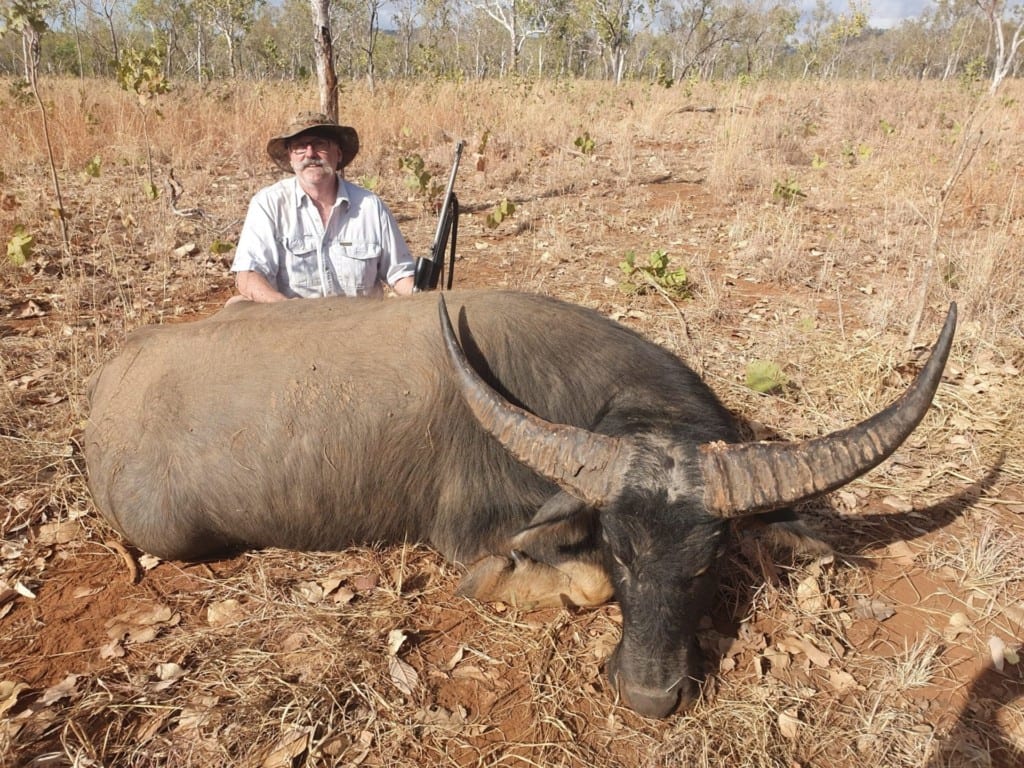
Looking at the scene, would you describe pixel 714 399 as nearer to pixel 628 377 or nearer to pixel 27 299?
pixel 628 377

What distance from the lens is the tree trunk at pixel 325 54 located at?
283 inches

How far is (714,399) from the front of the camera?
3035 millimetres

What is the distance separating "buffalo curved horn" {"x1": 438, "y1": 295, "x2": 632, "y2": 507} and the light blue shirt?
2.63m

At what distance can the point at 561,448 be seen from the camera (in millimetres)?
2361

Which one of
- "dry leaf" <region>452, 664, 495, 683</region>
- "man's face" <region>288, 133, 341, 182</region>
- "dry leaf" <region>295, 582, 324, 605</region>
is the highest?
"man's face" <region>288, 133, 341, 182</region>

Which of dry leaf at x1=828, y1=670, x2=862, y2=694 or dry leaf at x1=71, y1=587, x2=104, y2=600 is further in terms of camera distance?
dry leaf at x1=71, y1=587, x2=104, y2=600

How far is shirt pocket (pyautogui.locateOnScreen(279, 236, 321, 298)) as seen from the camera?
14.8ft

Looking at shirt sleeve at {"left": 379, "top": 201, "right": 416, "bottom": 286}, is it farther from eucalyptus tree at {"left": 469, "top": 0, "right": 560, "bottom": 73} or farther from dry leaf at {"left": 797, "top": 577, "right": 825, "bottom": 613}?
eucalyptus tree at {"left": 469, "top": 0, "right": 560, "bottom": 73}

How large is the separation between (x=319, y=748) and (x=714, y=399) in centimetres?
227

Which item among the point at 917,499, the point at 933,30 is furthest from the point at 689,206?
the point at 933,30

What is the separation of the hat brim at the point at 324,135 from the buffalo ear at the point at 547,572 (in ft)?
10.2

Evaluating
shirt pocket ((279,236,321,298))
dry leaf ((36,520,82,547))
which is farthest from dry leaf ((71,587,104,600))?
shirt pocket ((279,236,321,298))

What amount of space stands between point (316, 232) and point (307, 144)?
61 cm

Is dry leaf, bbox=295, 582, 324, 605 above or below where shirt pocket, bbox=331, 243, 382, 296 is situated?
below
